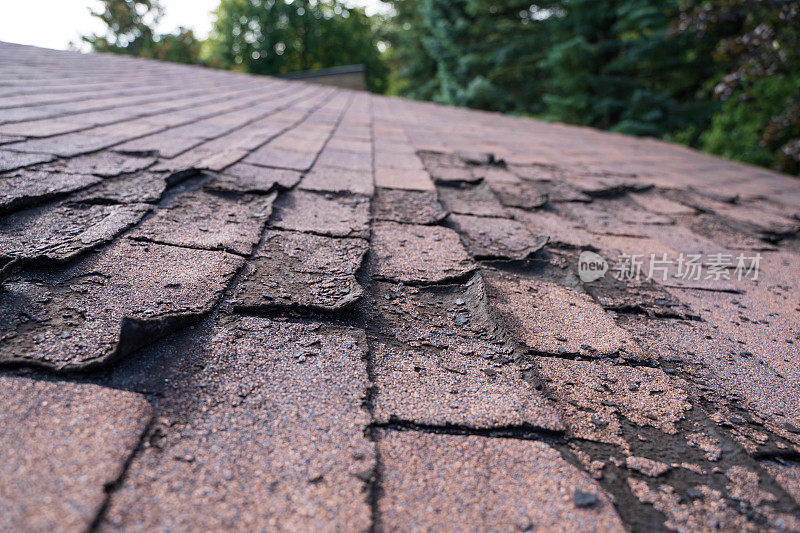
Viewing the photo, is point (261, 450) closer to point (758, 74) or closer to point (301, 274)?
point (301, 274)

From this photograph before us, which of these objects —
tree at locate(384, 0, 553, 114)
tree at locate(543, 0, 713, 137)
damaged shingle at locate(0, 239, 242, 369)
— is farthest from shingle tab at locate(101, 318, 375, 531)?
tree at locate(384, 0, 553, 114)

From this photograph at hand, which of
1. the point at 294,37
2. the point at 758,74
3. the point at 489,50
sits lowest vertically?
the point at 758,74

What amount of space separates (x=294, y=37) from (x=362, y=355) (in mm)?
29333

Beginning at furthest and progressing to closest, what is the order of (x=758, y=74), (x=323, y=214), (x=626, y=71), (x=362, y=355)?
(x=626, y=71) → (x=758, y=74) → (x=323, y=214) → (x=362, y=355)

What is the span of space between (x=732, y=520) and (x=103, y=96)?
3.96 m

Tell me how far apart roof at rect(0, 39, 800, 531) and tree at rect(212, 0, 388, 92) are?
26.6 metres

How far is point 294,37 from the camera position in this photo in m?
26.1

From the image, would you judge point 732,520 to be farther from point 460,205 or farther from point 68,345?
point 460,205

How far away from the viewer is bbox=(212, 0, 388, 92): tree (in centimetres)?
2478

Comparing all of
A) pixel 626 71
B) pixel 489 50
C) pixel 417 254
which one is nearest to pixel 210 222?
pixel 417 254

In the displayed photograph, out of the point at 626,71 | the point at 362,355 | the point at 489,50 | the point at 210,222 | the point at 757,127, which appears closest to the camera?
the point at 362,355

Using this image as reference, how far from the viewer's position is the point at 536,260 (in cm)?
153

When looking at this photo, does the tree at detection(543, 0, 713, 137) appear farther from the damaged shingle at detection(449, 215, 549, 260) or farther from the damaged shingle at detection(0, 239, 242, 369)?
the damaged shingle at detection(0, 239, 242, 369)

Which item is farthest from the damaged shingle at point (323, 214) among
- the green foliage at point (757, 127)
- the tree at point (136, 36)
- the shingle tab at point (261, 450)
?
the tree at point (136, 36)
